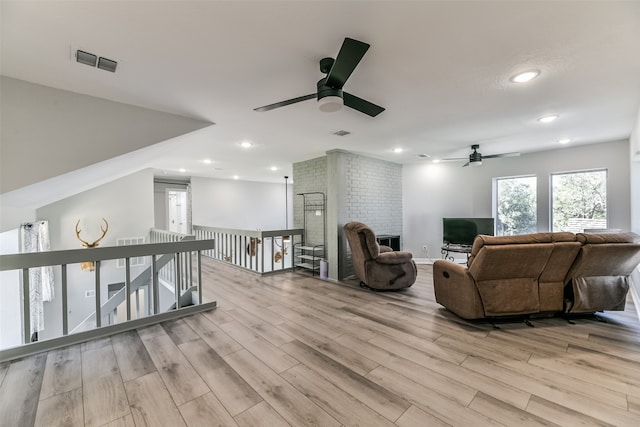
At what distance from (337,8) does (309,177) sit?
14.1 feet

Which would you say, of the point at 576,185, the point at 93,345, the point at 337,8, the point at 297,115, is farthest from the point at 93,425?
the point at 576,185

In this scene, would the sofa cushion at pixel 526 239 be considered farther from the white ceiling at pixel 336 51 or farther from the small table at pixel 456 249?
the small table at pixel 456 249

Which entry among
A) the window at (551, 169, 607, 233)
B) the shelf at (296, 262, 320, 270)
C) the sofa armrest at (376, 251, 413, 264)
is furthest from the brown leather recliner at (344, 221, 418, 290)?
the window at (551, 169, 607, 233)

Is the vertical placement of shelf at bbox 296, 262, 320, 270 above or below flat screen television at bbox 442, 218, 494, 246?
below

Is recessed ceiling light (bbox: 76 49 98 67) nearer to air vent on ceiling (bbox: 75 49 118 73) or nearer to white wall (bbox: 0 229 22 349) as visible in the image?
air vent on ceiling (bbox: 75 49 118 73)

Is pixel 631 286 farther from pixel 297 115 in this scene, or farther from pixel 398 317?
pixel 297 115

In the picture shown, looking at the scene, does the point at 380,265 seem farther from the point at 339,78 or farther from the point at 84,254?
the point at 84,254

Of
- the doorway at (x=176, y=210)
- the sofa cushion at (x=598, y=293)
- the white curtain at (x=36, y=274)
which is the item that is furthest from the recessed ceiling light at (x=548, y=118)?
the doorway at (x=176, y=210)

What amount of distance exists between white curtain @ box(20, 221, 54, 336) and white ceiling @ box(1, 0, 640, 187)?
9.82 feet

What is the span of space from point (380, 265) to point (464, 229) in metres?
2.70

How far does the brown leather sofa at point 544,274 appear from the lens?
8.93 ft

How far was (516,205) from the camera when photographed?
5.54 metres

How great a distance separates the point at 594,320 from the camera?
9.86ft

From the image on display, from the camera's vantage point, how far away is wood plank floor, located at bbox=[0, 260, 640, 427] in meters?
1.59
